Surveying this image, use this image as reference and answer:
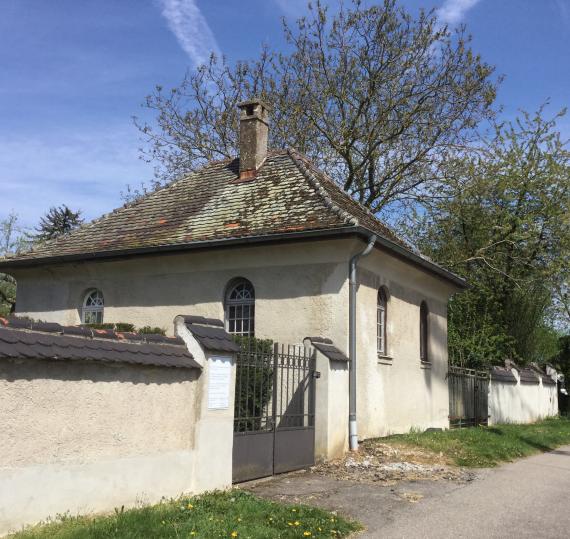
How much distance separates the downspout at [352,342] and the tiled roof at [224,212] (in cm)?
66

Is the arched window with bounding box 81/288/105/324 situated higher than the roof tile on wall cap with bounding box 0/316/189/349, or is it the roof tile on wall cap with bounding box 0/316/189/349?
the arched window with bounding box 81/288/105/324

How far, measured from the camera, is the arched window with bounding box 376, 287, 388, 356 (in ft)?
48.6

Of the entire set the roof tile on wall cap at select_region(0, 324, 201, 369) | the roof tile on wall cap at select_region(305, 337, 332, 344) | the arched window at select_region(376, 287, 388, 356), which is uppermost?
the arched window at select_region(376, 287, 388, 356)

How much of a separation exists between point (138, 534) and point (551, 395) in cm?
2517

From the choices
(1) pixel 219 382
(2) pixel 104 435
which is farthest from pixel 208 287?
(2) pixel 104 435

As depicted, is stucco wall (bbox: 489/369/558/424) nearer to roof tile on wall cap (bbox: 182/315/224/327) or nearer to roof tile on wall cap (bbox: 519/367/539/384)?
roof tile on wall cap (bbox: 519/367/539/384)

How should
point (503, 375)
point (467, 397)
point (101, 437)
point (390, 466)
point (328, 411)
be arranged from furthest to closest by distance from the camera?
point (503, 375), point (467, 397), point (328, 411), point (390, 466), point (101, 437)

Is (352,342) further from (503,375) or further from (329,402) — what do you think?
(503,375)

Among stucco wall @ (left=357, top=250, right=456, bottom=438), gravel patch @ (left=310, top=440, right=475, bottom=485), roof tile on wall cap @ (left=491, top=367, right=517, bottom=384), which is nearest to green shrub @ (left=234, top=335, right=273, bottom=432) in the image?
gravel patch @ (left=310, top=440, right=475, bottom=485)

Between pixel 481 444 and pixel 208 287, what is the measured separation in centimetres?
644

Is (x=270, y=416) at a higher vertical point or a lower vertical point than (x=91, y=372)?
lower

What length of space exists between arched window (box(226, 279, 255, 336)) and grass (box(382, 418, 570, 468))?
3631mm

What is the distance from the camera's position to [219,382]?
846 cm

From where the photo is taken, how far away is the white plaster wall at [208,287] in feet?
42.9
